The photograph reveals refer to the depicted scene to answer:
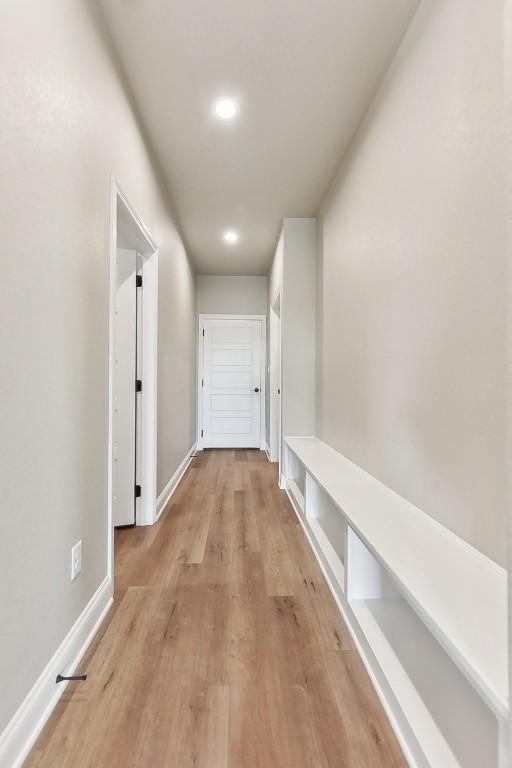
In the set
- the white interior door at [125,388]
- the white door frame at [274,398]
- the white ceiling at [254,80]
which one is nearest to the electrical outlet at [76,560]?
Answer: the white interior door at [125,388]

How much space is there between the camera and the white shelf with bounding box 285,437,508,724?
0.78 meters

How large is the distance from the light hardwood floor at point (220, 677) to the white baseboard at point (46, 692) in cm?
3

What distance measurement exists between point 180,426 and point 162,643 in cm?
280

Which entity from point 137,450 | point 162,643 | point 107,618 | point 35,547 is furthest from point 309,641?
point 137,450

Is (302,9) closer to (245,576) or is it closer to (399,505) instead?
(399,505)

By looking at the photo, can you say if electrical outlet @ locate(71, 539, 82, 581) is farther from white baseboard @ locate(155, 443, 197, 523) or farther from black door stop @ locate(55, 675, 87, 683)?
white baseboard @ locate(155, 443, 197, 523)

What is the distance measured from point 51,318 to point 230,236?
341 cm

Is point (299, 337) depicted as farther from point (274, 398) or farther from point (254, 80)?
point (254, 80)

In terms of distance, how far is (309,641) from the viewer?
1.56m

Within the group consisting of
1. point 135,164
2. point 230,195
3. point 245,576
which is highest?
point 230,195

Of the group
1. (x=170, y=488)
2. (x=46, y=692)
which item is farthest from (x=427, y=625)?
(x=170, y=488)

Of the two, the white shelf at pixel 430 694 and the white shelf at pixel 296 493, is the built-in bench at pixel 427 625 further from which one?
the white shelf at pixel 296 493

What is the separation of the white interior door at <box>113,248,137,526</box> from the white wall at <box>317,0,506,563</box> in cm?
148

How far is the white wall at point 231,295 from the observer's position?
233 inches
